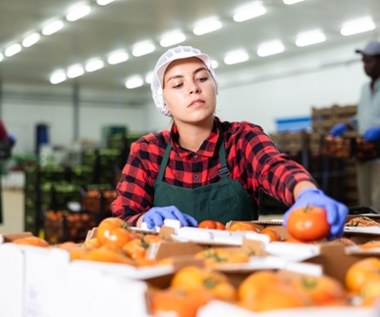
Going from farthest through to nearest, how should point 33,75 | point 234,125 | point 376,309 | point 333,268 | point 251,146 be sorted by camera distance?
point 33,75
point 234,125
point 251,146
point 333,268
point 376,309

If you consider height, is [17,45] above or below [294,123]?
above

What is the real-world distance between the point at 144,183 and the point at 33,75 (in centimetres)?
2104

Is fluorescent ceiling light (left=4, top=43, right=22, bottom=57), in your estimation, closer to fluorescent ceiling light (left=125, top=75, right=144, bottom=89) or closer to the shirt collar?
fluorescent ceiling light (left=125, top=75, right=144, bottom=89)

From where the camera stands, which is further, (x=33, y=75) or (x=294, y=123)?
(x=33, y=75)

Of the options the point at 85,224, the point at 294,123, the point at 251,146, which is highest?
the point at 294,123

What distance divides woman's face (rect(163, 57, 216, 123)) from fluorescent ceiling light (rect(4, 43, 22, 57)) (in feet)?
49.9

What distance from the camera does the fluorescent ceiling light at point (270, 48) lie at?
16709mm

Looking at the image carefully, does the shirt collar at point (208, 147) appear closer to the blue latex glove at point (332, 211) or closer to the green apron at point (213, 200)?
the green apron at point (213, 200)

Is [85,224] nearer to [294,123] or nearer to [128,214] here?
[128,214]

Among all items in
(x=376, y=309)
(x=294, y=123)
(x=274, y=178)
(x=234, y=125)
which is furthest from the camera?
(x=294, y=123)

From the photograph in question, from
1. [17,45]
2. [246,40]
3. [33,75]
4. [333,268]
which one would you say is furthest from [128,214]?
[33,75]

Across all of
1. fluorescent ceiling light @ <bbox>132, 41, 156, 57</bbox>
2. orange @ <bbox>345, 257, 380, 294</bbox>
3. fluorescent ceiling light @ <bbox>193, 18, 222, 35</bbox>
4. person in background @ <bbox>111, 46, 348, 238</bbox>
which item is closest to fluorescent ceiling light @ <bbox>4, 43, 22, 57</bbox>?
fluorescent ceiling light @ <bbox>132, 41, 156, 57</bbox>

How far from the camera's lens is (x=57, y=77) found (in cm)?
2302

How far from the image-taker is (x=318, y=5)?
493 inches
